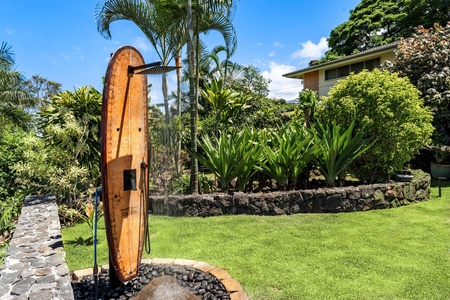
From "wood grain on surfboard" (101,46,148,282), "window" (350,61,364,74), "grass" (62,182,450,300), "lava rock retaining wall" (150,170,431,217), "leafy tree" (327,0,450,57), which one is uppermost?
"leafy tree" (327,0,450,57)

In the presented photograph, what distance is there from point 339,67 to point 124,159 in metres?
18.1

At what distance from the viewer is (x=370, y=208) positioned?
6410 millimetres

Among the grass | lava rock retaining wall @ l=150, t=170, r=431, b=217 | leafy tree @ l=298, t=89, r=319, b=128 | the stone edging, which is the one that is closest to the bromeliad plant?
lava rock retaining wall @ l=150, t=170, r=431, b=217

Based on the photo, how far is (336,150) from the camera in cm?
655

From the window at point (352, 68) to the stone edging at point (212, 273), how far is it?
52.1 ft

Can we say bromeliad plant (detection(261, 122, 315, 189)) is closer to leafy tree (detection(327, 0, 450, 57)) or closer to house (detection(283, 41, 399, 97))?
house (detection(283, 41, 399, 97))

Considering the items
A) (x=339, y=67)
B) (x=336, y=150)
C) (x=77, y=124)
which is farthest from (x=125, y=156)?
(x=339, y=67)

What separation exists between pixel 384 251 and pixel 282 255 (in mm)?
1390

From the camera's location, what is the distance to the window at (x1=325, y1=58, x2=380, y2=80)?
1652 centimetres

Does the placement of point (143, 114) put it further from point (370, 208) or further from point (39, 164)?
point (370, 208)

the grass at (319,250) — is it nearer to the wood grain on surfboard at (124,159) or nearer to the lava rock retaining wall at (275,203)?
the lava rock retaining wall at (275,203)

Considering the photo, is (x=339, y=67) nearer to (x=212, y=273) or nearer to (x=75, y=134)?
(x=75, y=134)

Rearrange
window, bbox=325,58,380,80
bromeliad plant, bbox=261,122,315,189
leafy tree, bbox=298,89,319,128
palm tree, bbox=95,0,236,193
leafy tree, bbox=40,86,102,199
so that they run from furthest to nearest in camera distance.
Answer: window, bbox=325,58,380,80 → leafy tree, bbox=298,89,319,128 → palm tree, bbox=95,0,236,193 → bromeliad plant, bbox=261,122,315,189 → leafy tree, bbox=40,86,102,199

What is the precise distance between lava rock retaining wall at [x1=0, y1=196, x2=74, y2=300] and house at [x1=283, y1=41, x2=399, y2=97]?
49.4 ft
